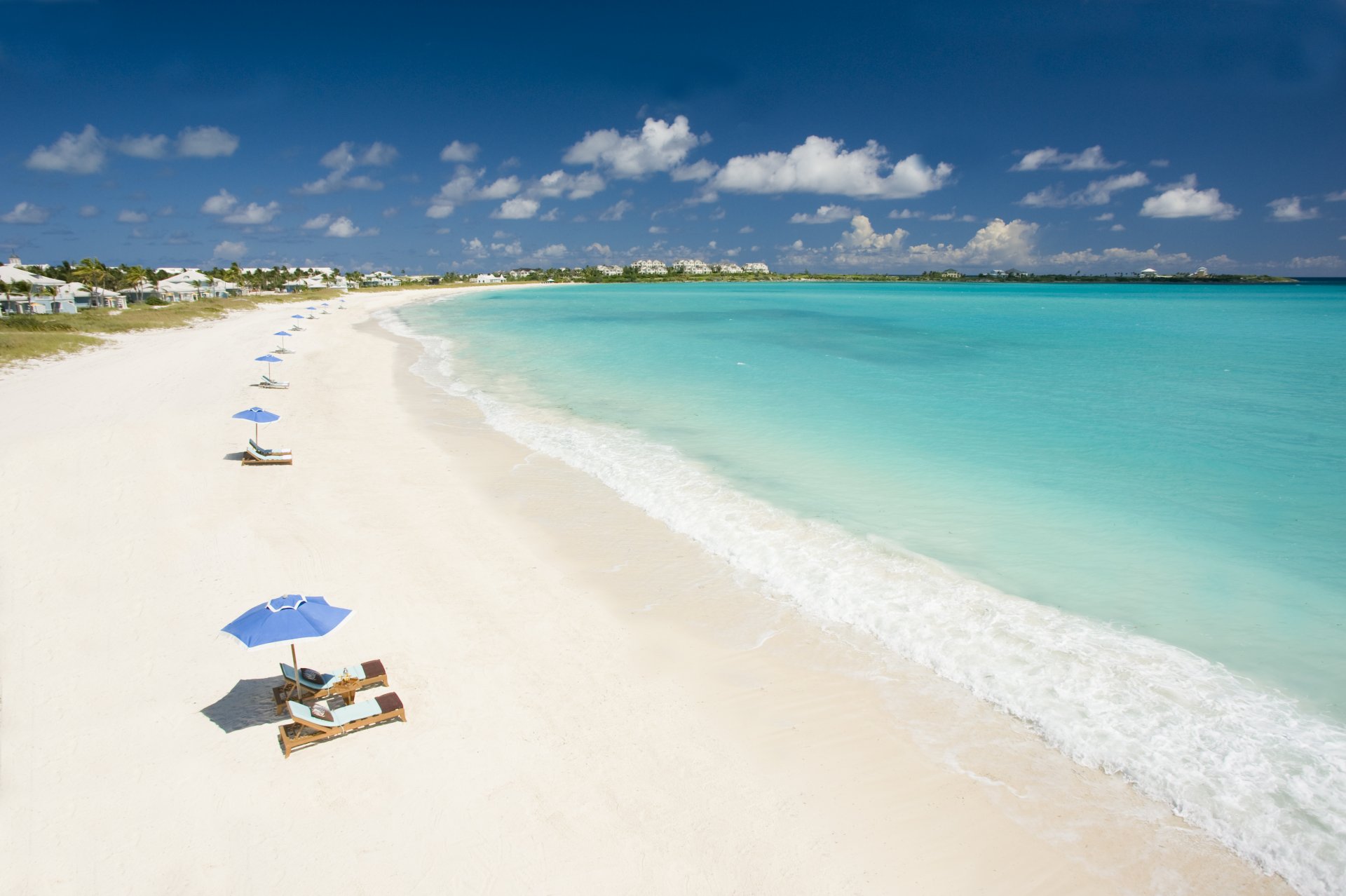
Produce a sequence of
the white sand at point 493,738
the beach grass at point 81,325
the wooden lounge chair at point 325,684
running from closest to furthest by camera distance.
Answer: the white sand at point 493,738
the wooden lounge chair at point 325,684
the beach grass at point 81,325

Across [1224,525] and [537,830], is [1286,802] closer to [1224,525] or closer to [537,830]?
[537,830]

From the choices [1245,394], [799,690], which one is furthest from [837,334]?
[799,690]

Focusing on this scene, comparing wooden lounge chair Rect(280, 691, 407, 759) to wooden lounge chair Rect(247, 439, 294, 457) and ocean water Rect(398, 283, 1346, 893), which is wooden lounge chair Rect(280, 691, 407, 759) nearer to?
ocean water Rect(398, 283, 1346, 893)

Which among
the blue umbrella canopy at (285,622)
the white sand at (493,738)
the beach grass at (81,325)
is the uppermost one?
the beach grass at (81,325)

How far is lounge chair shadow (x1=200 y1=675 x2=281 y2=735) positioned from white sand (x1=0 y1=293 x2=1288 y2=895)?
0.12 ft

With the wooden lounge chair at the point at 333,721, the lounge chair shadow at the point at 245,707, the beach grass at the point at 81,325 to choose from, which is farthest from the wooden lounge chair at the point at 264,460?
the beach grass at the point at 81,325

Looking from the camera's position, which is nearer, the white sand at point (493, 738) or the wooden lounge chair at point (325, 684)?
the white sand at point (493, 738)

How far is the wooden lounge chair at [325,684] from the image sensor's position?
7598 millimetres

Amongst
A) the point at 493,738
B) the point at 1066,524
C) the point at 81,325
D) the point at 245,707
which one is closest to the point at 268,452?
the point at 245,707

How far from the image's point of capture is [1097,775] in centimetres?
720

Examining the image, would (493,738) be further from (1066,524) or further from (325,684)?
(1066,524)

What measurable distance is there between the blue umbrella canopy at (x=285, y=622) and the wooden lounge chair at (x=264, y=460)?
33.0 feet

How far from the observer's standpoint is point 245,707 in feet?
25.3

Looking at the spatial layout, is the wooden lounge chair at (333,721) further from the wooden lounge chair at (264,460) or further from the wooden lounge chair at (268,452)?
the wooden lounge chair at (268,452)
